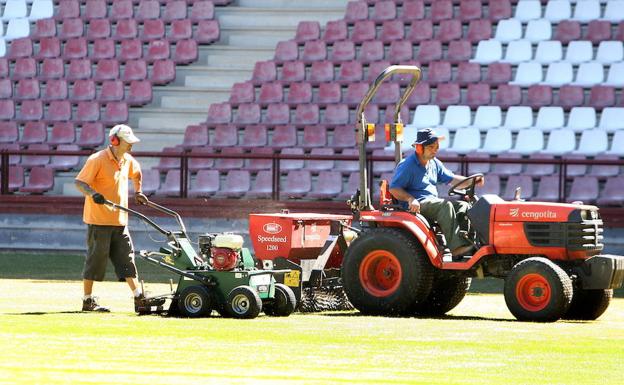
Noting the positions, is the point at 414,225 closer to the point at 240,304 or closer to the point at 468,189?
the point at 468,189

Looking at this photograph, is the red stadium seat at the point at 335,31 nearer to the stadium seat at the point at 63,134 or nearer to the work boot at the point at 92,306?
the stadium seat at the point at 63,134

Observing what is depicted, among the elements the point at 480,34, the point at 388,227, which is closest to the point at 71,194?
the point at 480,34

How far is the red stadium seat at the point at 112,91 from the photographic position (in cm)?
2517

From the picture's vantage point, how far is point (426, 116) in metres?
22.7

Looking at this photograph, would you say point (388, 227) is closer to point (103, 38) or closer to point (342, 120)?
point (342, 120)

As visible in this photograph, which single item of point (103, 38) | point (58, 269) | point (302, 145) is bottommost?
point (58, 269)

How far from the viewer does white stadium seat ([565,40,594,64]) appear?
→ 22953 mm

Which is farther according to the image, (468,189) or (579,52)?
(579,52)

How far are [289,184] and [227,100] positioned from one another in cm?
346

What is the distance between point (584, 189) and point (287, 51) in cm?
609

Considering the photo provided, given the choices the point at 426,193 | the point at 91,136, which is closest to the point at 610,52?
the point at 91,136

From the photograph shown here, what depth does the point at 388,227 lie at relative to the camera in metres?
13.4

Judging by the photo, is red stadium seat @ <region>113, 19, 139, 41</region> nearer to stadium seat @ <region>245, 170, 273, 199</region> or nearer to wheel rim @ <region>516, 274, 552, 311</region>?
stadium seat @ <region>245, 170, 273, 199</region>

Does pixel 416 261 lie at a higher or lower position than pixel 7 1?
lower
